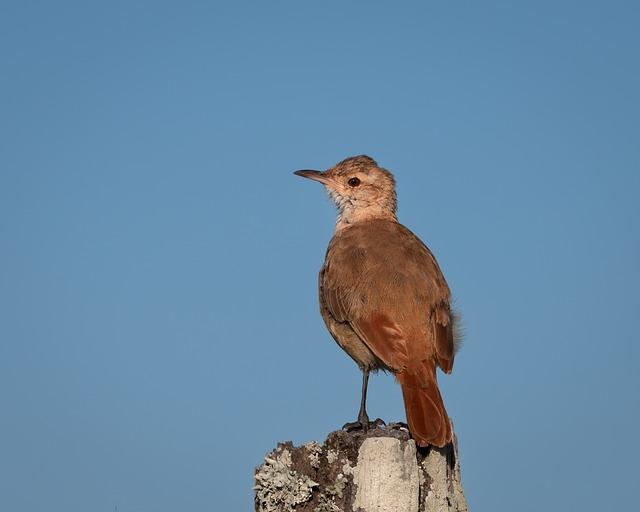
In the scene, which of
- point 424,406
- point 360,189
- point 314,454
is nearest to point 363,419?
point 424,406

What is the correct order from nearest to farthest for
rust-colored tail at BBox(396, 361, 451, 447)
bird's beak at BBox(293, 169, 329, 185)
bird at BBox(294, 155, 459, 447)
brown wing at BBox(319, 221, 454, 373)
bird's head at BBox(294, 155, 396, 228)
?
rust-colored tail at BBox(396, 361, 451, 447) < bird at BBox(294, 155, 459, 447) < brown wing at BBox(319, 221, 454, 373) < bird's head at BBox(294, 155, 396, 228) < bird's beak at BBox(293, 169, 329, 185)

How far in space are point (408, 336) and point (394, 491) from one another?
209 cm

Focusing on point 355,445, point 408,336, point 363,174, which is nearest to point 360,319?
point 408,336

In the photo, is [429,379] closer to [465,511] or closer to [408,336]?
[408,336]

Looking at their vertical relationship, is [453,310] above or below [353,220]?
below

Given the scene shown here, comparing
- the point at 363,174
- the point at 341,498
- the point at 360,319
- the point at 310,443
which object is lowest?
the point at 341,498

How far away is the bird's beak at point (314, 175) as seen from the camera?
10.2 m

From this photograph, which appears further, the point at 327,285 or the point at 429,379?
the point at 327,285

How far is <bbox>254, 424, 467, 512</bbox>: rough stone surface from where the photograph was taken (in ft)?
17.4

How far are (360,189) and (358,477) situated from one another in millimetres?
4888

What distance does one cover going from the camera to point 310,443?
5.71 m

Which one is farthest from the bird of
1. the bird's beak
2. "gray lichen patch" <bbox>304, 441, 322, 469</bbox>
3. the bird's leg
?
the bird's beak

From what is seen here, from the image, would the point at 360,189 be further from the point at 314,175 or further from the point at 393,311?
the point at 393,311

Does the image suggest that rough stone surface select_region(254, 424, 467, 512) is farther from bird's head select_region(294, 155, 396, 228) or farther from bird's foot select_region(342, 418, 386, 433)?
bird's head select_region(294, 155, 396, 228)
